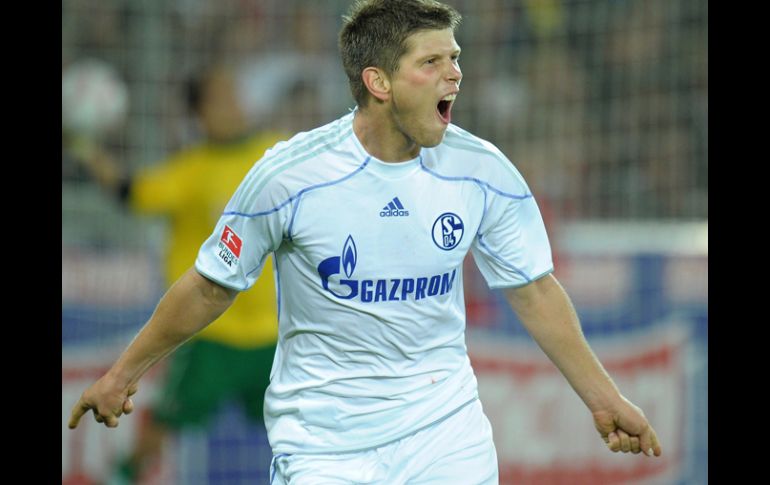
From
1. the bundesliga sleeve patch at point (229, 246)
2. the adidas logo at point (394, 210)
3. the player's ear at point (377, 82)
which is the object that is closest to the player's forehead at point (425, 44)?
the player's ear at point (377, 82)

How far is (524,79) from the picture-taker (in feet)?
32.8

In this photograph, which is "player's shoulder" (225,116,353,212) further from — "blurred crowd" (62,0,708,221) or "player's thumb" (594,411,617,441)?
"blurred crowd" (62,0,708,221)

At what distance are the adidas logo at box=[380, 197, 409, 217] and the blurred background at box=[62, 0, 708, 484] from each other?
4.10 meters

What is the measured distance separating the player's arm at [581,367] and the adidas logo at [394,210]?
0.50 meters

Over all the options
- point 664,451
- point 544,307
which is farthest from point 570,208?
point 544,307

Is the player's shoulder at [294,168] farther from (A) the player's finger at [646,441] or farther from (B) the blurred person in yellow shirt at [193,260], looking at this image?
(B) the blurred person in yellow shirt at [193,260]

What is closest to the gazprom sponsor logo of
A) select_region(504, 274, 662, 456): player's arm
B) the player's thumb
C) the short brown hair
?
select_region(504, 274, 662, 456): player's arm

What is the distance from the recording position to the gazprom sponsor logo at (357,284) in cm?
416

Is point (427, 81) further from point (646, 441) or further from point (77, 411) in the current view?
→ point (77, 411)

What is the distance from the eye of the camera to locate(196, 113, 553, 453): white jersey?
4152 mm

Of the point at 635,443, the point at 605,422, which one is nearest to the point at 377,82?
the point at 605,422

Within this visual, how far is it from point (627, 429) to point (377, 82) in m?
1.40
